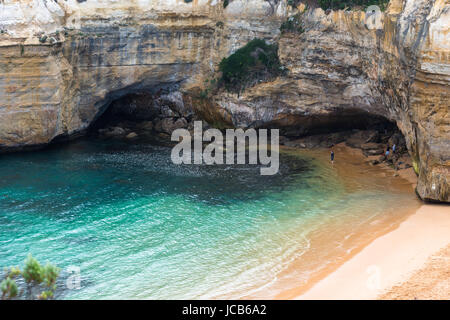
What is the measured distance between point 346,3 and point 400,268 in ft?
65.0

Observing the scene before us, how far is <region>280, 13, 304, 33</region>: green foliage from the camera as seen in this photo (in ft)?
128

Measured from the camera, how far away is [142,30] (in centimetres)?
4147

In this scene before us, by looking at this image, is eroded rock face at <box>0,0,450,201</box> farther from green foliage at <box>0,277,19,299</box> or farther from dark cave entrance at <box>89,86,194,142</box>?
green foliage at <box>0,277,19,299</box>

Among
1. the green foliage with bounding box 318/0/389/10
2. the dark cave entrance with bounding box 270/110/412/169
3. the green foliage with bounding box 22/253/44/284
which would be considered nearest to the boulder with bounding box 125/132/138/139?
the dark cave entrance with bounding box 270/110/412/169

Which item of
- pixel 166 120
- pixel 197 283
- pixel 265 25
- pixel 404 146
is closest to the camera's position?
pixel 197 283

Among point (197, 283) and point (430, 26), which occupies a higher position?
point (430, 26)

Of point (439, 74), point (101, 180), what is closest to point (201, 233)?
point (101, 180)

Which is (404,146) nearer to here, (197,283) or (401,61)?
(401,61)

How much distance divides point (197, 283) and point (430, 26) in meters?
16.6

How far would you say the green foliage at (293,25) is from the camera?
38.9 m

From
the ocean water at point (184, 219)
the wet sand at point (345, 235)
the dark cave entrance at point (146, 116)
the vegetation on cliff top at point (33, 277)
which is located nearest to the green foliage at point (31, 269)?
the vegetation on cliff top at point (33, 277)

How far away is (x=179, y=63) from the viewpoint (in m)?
43.2

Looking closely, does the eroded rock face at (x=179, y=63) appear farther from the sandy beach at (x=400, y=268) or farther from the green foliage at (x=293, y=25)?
the sandy beach at (x=400, y=268)

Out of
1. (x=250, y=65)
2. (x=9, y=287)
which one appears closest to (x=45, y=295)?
(x=9, y=287)
